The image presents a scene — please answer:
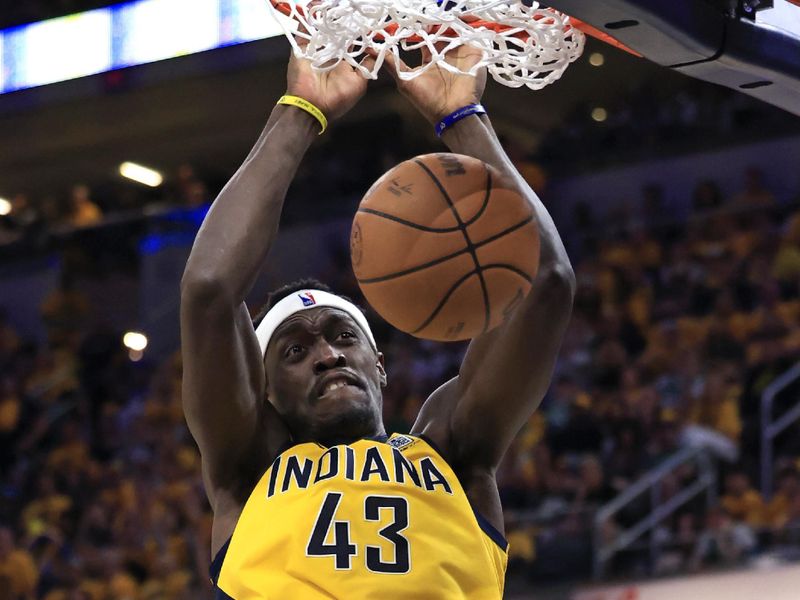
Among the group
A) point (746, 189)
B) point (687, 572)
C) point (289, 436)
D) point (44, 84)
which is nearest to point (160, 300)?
point (44, 84)

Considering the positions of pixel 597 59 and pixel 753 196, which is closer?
pixel 753 196

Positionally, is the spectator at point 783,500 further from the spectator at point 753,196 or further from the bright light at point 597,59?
the bright light at point 597,59

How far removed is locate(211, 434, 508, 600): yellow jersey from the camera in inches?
119

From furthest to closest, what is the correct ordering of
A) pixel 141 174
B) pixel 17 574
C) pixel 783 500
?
pixel 141 174 → pixel 17 574 → pixel 783 500

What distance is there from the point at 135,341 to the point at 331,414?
942cm

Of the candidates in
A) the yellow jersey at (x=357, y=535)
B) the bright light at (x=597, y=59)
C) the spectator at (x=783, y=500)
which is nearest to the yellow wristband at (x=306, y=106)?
the yellow jersey at (x=357, y=535)

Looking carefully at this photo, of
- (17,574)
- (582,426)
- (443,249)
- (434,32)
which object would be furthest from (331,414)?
(17,574)

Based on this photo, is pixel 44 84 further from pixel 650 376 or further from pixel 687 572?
pixel 687 572

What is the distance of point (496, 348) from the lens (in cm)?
330

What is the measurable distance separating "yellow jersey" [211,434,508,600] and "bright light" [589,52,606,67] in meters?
9.37

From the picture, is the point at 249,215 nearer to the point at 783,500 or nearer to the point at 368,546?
the point at 368,546

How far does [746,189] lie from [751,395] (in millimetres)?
2730

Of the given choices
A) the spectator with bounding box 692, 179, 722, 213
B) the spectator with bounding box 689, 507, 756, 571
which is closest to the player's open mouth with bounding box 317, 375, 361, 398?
the spectator with bounding box 689, 507, 756, 571

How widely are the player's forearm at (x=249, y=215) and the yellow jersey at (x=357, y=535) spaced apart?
454 mm
